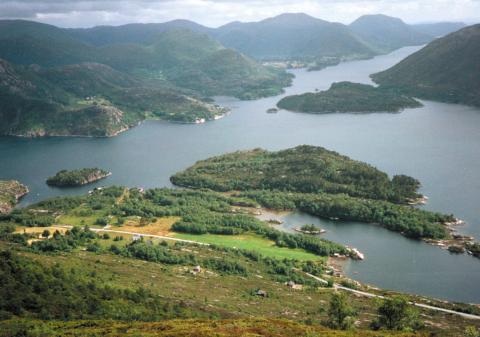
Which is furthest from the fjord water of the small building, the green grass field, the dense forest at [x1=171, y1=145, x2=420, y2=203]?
the small building

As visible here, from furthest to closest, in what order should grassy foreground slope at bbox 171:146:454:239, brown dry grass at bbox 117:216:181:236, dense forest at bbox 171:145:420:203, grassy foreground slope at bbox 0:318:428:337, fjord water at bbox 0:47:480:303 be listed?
1. dense forest at bbox 171:145:420:203
2. grassy foreground slope at bbox 171:146:454:239
3. brown dry grass at bbox 117:216:181:236
4. fjord water at bbox 0:47:480:303
5. grassy foreground slope at bbox 0:318:428:337

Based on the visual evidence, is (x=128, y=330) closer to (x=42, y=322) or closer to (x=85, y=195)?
(x=42, y=322)

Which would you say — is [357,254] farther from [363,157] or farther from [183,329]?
[363,157]

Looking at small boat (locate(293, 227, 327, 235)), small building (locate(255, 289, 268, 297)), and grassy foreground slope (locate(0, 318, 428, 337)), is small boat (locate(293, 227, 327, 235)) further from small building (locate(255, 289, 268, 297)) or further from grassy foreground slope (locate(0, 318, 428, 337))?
grassy foreground slope (locate(0, 318, 428, 337))

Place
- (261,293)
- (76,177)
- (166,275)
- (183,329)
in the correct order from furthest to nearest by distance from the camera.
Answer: (76,177)
(166,275)
(261,293)
(183,329)

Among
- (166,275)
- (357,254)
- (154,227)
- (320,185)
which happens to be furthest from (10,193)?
(357,254)

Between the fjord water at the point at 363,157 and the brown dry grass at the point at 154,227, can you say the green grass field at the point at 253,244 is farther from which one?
the fjord water at the point at 363,157
